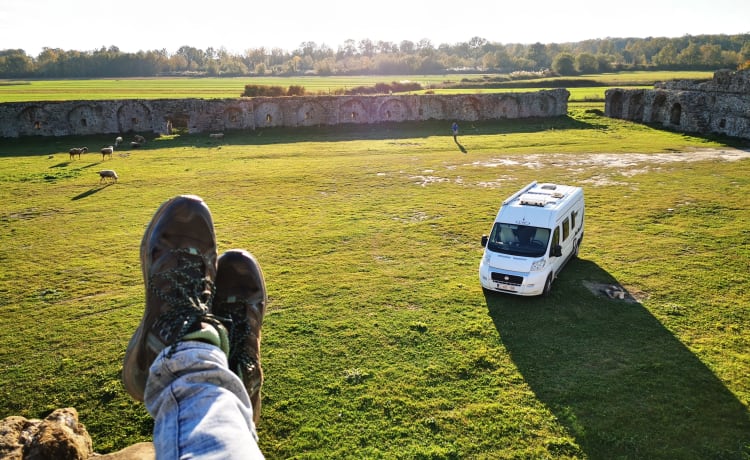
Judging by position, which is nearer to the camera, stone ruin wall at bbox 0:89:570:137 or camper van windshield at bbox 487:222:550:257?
camper van windshield at bbox 487:222:550:257

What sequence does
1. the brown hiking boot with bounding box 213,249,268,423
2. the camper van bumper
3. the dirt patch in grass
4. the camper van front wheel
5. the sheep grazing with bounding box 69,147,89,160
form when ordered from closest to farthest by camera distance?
1. the brown hiking boot with bounding box 213,249,268,423
2. the camper van bumper
3. the camper van front wheel
4. the dirt patch in grass
5. the sheep grazing with bounding box 69,147,89,160

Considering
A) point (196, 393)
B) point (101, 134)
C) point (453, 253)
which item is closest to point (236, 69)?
point (101, 134)

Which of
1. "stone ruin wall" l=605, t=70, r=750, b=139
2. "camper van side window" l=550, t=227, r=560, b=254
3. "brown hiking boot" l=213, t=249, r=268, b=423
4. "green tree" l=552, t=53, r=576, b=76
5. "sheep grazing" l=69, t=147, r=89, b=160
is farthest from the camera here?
"green tree" l=552, t=53, r=576, b=76

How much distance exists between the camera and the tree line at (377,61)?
9681cm

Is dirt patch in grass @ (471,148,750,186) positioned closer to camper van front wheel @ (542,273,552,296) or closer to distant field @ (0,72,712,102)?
camper van front wheel @ (542,273,552,296)

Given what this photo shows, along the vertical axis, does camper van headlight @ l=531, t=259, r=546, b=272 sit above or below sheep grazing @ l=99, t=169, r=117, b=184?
below

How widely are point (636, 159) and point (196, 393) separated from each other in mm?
27720

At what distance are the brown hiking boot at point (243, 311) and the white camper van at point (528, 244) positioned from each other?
7.04 m

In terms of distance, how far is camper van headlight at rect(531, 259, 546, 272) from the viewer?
10602 mm

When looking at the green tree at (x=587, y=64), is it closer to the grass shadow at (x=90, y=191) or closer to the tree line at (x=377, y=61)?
the tree line at (x=377, y=61)

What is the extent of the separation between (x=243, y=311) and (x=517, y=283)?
24.2 ft

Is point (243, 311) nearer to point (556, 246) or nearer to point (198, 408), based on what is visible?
point (198, 408)

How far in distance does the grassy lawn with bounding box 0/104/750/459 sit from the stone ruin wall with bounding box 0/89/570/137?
14.9m

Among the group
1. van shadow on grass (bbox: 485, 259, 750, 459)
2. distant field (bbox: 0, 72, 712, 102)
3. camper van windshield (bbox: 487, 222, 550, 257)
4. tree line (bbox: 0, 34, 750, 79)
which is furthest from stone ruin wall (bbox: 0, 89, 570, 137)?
tree line (bbox: 0, 34, 750, 79)
